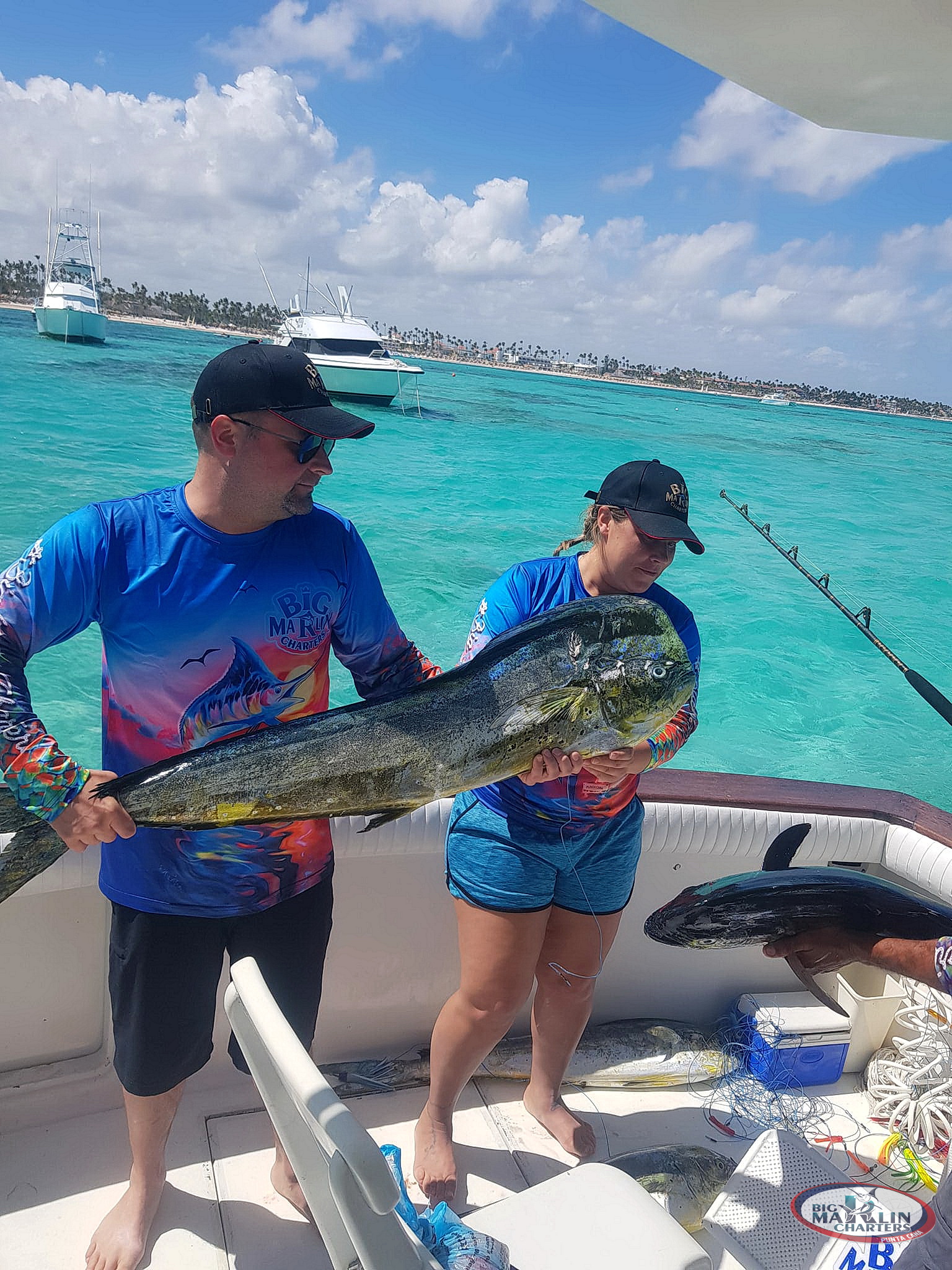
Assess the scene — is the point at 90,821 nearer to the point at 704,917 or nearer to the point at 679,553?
the point at 704,917

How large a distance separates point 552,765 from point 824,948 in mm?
815

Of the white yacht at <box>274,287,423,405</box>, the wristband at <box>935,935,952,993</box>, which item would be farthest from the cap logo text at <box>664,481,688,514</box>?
the white yacht at <box>274,287,423,405</box>

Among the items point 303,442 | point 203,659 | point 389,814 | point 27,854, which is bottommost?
point 27,854

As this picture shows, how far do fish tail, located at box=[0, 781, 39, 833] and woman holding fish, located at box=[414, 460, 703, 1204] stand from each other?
1059mm

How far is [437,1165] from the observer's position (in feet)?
8.11

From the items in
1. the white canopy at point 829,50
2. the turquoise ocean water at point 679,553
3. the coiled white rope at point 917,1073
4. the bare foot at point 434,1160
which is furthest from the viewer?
the turquoise ocean water at point 679,553

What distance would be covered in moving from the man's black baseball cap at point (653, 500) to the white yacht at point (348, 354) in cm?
3059

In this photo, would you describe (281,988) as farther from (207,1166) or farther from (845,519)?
(845,519)

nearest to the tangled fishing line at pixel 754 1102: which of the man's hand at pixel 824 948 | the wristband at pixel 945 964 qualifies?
the man's hand at pixel 824 948

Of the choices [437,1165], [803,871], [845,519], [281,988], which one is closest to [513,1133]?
[437,1165]

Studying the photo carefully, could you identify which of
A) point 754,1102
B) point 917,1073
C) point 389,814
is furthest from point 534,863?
point 917,1073

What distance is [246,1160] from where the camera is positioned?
2.50m

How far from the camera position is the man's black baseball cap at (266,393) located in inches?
66.0

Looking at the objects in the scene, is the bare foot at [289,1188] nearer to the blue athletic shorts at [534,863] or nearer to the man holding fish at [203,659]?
the man holding fish at [203,659]
